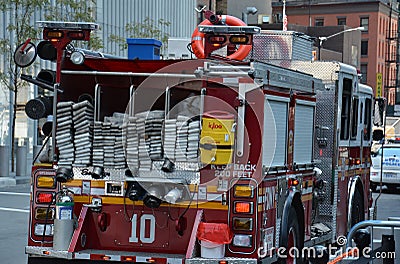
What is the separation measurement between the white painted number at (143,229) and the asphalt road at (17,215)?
2.32 metres

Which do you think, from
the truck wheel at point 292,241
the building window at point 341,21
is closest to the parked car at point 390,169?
the truck wheel at point 292,241

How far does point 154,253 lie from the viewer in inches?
347

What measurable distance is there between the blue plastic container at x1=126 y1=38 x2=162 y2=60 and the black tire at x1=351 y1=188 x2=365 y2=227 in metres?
4.83

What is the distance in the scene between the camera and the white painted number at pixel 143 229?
8836mm

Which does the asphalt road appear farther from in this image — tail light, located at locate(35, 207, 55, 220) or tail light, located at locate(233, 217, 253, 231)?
tail light, located at locate(35, 207, 55, 220)

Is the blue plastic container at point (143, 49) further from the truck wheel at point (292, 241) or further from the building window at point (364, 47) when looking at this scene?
the building window at point (364, 47)

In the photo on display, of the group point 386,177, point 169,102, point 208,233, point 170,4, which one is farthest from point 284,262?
point 170,4

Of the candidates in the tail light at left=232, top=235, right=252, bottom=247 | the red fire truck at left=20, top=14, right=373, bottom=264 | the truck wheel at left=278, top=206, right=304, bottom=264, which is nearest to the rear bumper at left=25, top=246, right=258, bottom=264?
the red fire truck at left=20, top=14, right=373, bottom=264

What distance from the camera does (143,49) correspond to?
32.5 feet

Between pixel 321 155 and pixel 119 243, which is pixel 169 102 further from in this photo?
pixel 321 155

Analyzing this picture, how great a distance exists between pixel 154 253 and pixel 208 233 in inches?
27.6

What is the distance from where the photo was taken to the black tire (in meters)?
13.3

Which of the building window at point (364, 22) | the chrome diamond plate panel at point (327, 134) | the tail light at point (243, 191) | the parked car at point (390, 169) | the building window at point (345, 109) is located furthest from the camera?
the building window at point (364, 22)

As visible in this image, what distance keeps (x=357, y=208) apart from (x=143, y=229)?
5.58 meters
